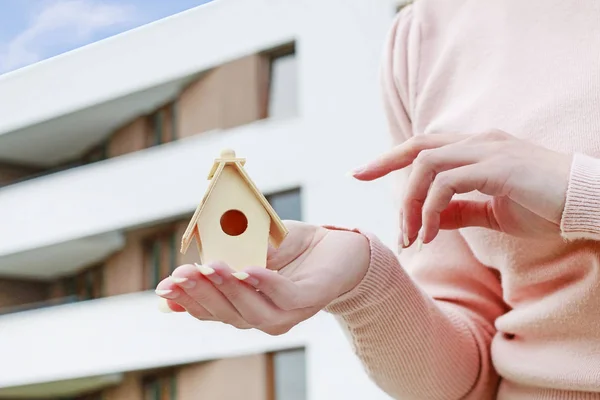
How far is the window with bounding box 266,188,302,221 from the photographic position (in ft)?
10.4

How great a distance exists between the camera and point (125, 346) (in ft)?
11.7

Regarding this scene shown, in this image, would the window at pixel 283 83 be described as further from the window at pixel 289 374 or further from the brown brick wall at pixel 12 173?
the brown brick wall at pixel 12 173

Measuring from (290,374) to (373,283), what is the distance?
2829 mm

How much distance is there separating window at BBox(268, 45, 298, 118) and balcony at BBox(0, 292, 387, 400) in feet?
2.86

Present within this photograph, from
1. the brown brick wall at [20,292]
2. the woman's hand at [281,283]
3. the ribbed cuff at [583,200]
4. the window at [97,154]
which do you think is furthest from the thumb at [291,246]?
the brown brick wall at [20,292]

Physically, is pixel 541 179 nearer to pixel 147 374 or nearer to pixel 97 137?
pixel 147 374

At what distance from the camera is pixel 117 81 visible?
3766mm

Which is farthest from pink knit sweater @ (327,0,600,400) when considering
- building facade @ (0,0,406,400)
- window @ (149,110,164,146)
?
window @ (149,110,164,146)

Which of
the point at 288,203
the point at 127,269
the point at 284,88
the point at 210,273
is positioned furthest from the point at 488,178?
the point at 127,269

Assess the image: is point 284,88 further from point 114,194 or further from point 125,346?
point 125,346

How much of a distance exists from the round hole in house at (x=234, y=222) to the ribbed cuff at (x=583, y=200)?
150 mm

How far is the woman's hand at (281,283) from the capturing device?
326 mm

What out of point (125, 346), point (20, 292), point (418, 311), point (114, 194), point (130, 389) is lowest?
point (130, 389)

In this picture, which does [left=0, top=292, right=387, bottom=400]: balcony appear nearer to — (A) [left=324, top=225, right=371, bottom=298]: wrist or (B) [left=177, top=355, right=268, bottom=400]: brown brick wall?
(B) [left=177, top=355, right=268, bottom=400]: brown brick wall
